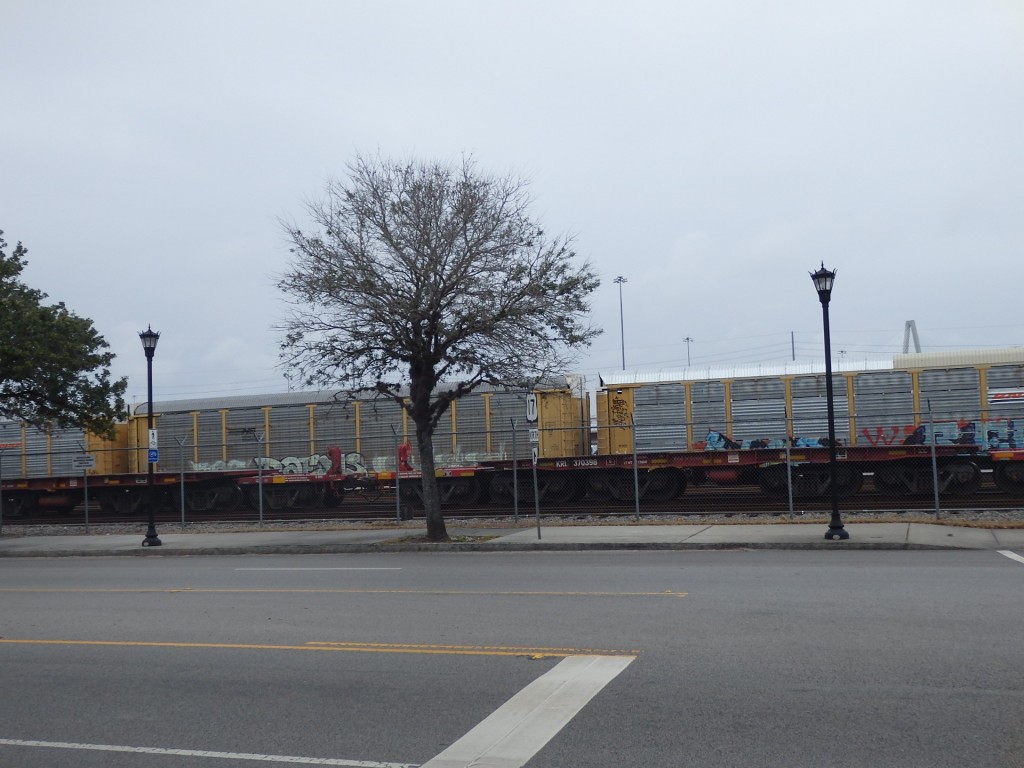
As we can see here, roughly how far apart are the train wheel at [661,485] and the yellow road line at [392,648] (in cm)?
1705

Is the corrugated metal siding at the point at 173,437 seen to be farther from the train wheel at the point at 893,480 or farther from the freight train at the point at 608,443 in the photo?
the train wheel at the point at 893,480

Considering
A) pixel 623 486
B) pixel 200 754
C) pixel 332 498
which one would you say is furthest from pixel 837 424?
pixel 200 754

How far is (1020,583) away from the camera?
1152 cm

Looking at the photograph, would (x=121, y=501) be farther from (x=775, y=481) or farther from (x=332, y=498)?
(x=775, y=481)

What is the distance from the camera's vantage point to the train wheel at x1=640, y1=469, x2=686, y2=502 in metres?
25.5

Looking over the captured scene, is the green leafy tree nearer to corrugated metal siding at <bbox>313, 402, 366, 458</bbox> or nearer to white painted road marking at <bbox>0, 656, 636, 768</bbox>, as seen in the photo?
corrugated metal siding at <bbox>313, 402, 366, 458</bbox>

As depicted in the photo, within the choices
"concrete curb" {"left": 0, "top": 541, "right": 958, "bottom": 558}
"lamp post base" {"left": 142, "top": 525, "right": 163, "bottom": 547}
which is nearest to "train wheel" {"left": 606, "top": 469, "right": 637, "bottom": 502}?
"concrete curb" {"left": 0, "top": 541, "right": 958, "bottom": 558}

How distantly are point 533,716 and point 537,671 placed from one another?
1292mm

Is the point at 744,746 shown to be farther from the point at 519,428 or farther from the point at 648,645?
the point at 519,428

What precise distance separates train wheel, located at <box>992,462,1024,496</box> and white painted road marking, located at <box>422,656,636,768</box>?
1772 cm

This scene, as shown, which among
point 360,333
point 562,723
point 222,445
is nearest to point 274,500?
point 222,445

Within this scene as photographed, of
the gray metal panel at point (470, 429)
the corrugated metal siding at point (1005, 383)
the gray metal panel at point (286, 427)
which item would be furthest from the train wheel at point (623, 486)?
the gray metal panel at point (286, 427)

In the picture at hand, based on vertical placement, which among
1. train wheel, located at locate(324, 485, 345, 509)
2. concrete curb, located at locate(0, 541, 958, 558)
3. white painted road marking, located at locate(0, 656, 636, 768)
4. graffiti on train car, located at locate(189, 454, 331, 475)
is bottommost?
concrete curb, located at locate(0, 541, 958, 558)

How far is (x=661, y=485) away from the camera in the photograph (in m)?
25.7
